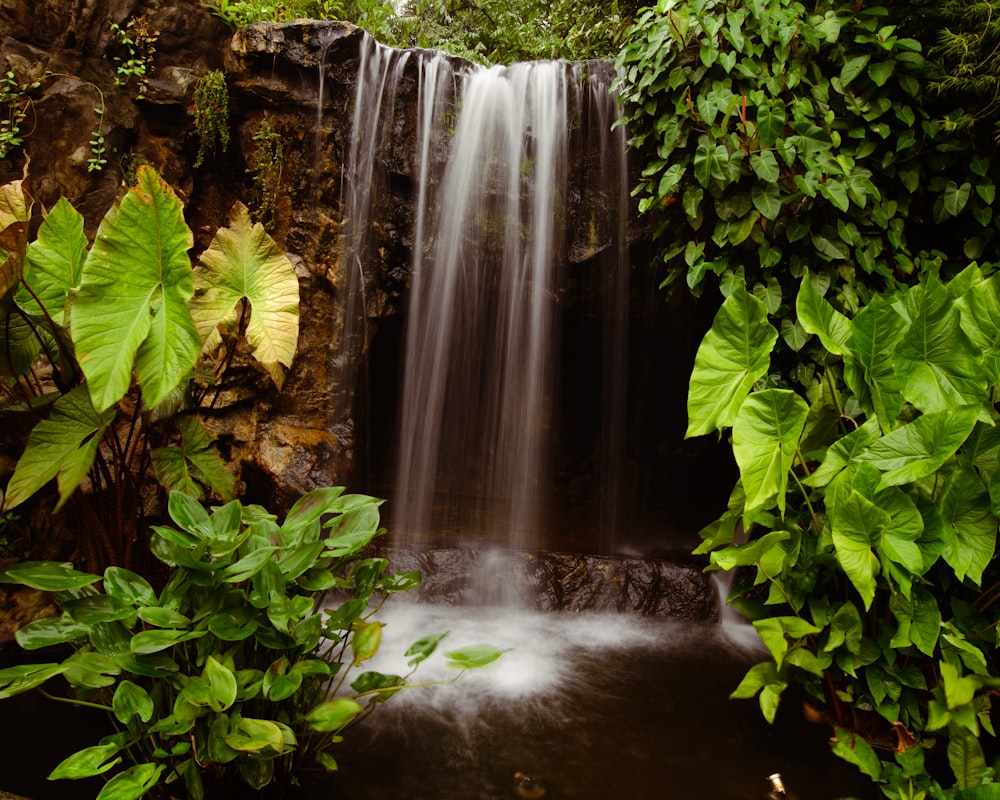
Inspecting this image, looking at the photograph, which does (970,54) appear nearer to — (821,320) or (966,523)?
(821,320)

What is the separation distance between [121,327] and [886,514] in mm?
2295

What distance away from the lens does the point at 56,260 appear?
77.7 inches

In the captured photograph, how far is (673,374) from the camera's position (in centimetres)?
483

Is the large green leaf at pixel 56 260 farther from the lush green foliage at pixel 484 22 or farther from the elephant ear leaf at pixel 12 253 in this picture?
the lush green foliage at pixel 484 22

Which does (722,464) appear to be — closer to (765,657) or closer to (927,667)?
(765,657)

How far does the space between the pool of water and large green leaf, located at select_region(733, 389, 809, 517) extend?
100cm

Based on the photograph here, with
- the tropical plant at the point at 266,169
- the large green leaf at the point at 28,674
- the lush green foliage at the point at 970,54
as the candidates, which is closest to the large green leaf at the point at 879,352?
the lush green foliage at the point at 970,54

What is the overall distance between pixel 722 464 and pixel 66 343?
4.45 m

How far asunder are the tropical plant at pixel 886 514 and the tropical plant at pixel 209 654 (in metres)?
1.09

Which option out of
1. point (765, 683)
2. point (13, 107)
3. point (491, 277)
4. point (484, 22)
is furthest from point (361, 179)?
point (765, 683)

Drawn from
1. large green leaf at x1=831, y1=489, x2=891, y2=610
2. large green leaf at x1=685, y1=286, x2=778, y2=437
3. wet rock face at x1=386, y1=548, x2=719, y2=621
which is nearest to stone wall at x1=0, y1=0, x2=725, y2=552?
wet rock face at x1=386, y1=548, x2=719, y2=621

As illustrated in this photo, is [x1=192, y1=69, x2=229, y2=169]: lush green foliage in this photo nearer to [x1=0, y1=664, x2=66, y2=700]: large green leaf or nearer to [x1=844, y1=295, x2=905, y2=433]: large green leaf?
[x1=0, y1=664, x2=66, y2=700]: large green leaf

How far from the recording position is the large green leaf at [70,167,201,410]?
162 centimetres

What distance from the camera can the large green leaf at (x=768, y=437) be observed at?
175 cm
